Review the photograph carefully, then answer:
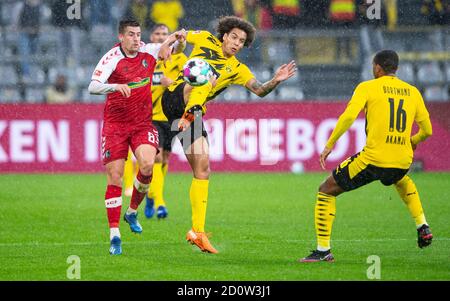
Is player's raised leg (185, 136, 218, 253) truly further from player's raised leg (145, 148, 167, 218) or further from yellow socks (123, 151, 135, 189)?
yellow socks (123, 151, 135, 189)

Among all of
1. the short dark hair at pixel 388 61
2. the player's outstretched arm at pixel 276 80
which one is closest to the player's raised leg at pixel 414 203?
the short dark hair at pixel 388 61

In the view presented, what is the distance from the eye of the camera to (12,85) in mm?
20188

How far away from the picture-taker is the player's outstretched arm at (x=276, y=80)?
9672 mm

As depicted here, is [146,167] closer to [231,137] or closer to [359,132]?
[231,137]

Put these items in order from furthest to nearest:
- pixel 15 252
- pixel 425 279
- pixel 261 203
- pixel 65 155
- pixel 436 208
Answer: pixel 65 155 < pixel 261 203 < pixel 436 208 < pixel 15 252 < pixel 425 279

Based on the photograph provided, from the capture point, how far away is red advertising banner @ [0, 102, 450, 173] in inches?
739

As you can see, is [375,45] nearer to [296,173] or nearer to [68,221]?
[296,173]

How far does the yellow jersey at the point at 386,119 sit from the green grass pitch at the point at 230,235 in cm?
90

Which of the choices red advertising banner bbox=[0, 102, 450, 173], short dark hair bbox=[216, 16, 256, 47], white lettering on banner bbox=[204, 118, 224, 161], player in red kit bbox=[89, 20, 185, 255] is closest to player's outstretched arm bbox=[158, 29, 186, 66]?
player in red kit bbox=[89, 20, 185, 255]

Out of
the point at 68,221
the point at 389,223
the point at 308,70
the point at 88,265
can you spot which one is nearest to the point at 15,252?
the point at 88,265

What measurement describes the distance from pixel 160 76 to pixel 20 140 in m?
6.32

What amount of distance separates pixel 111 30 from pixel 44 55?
4.84 ft

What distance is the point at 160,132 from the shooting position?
13.0 m

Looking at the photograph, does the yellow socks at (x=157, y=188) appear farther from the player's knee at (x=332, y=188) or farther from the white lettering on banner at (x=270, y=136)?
the white lettering on banner at (x=270, y=136)
